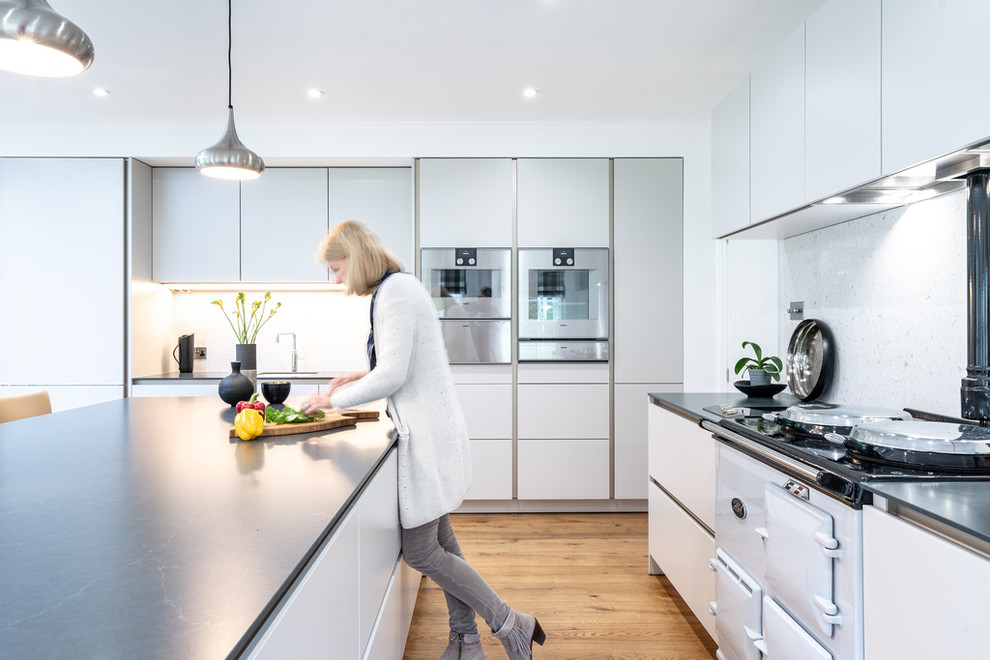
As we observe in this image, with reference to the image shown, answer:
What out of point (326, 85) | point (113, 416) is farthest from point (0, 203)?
point (113, 416)

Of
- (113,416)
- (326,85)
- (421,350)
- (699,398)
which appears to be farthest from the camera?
(326,85)

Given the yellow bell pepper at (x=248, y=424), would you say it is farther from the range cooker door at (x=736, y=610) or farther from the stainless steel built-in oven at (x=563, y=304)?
the stainless steel built-in oven at (x=563, y=304)

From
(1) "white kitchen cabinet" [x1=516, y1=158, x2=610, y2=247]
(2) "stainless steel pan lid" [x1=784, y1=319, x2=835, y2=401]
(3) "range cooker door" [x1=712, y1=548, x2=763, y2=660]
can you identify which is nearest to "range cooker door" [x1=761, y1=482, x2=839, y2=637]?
(3) "range cooker door" [x1=712, y1=548, x2=763, y2=660]

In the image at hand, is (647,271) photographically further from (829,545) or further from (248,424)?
(248,424)

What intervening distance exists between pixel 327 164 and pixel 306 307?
3.44 ft

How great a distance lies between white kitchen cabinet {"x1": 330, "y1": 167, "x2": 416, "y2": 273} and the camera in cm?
387

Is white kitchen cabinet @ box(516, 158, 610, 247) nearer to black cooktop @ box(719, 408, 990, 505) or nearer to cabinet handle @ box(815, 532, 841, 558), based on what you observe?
black cooktop @ box(719, 408, 990, 505)

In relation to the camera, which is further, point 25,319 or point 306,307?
point 306,307

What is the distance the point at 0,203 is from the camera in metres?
3.61

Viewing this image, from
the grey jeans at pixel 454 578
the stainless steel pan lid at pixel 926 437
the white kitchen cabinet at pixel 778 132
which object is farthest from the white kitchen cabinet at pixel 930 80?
the grey jeans at pixel 454 578

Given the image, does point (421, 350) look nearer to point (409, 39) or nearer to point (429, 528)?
point (429, 528)

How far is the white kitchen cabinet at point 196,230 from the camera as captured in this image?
3850 mm

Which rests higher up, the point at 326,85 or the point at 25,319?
the point at 326,85

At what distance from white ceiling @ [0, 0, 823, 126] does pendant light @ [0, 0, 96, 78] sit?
109 cm
